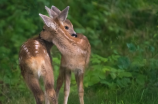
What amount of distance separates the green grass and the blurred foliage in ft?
0.38

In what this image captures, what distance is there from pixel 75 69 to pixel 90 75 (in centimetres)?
146

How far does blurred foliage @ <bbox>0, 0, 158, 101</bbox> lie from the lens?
7570 mm

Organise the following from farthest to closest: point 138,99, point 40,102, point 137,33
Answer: point 137,33, point 138,99, point 40,102

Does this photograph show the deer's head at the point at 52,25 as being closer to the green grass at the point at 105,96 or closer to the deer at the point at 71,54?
the deer at the point at 71,54

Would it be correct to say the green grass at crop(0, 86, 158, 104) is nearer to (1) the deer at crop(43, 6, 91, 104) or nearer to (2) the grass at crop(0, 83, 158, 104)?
(2) the grass at crop(0, 83, 158, 104)

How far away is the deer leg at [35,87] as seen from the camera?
18.4 ft

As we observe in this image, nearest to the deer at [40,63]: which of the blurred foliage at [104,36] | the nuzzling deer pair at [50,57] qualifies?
the nuzzling deer pair at [50,57]

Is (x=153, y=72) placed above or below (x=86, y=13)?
below

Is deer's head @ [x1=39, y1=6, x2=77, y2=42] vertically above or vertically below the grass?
above

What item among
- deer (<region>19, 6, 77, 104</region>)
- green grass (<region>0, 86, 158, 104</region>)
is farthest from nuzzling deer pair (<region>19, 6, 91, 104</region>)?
green grass (<region>0, 86, 158, 104</region>)

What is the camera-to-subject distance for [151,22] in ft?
34.6

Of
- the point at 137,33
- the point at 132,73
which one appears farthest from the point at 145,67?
the point at 137,33

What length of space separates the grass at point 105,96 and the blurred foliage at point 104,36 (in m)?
0.11

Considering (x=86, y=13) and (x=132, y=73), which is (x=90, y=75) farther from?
(x=86, y=13)
